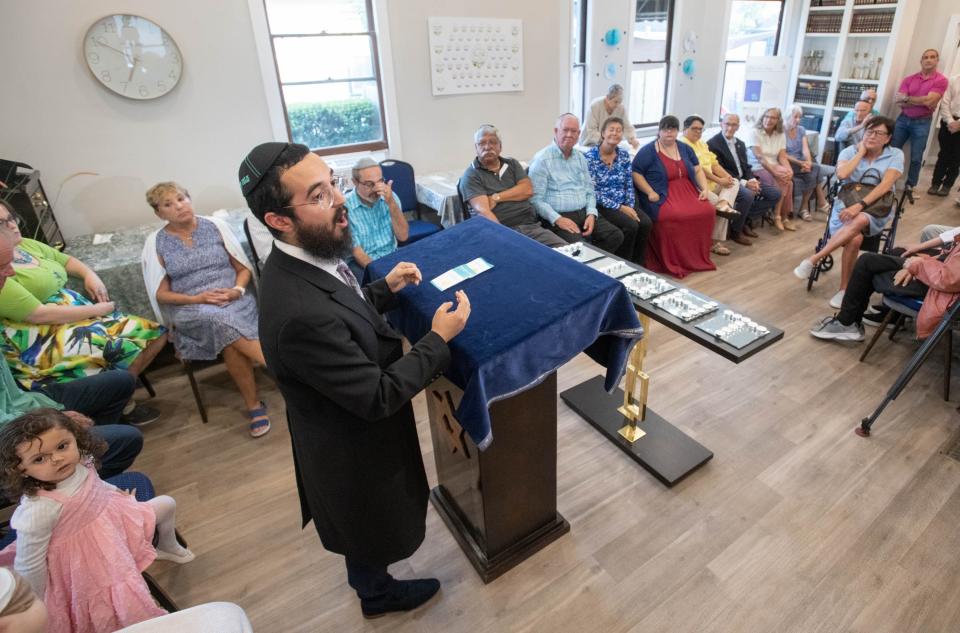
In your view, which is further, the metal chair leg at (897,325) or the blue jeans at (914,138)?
the blue jeans at (914,138)

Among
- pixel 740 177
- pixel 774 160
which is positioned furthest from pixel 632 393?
pixel 774 160

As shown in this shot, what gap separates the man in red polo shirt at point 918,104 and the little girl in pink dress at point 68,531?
23.9ft

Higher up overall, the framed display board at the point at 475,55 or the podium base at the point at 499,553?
the framed display board at the point at 475,55

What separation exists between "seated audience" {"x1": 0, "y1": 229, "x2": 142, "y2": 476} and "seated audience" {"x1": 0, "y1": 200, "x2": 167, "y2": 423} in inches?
3.8

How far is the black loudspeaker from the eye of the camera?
2.78 meters

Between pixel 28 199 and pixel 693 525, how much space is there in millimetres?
3709

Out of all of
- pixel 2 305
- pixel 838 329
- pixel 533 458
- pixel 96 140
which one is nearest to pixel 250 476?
pixel 2 305

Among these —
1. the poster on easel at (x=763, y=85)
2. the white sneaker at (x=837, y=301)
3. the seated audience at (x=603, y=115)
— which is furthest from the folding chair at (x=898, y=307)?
the poster on easel at (x=763, y=85)

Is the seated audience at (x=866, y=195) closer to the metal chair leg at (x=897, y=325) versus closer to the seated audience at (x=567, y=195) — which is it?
the metal chair leg at (x=897, y=325)

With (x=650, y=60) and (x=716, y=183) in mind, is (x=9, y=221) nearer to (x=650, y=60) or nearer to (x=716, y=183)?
(x=716, y=183)

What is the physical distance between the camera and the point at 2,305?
217 centimetres

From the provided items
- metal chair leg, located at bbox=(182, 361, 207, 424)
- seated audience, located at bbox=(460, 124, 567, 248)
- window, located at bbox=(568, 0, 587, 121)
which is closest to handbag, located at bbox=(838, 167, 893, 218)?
seated audience, located at bbox=(460, 124, 567, 248)

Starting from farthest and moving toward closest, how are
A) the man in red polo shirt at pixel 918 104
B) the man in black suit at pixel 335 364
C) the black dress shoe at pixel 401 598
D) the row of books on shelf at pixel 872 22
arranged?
the row of books on shelf at pixel 872 22, the man in red polo shirt at pixel 918 104, the black dress shoe at pixel 401 598, the man in black suit at pixel 335 364

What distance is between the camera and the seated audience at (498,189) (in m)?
3.44
